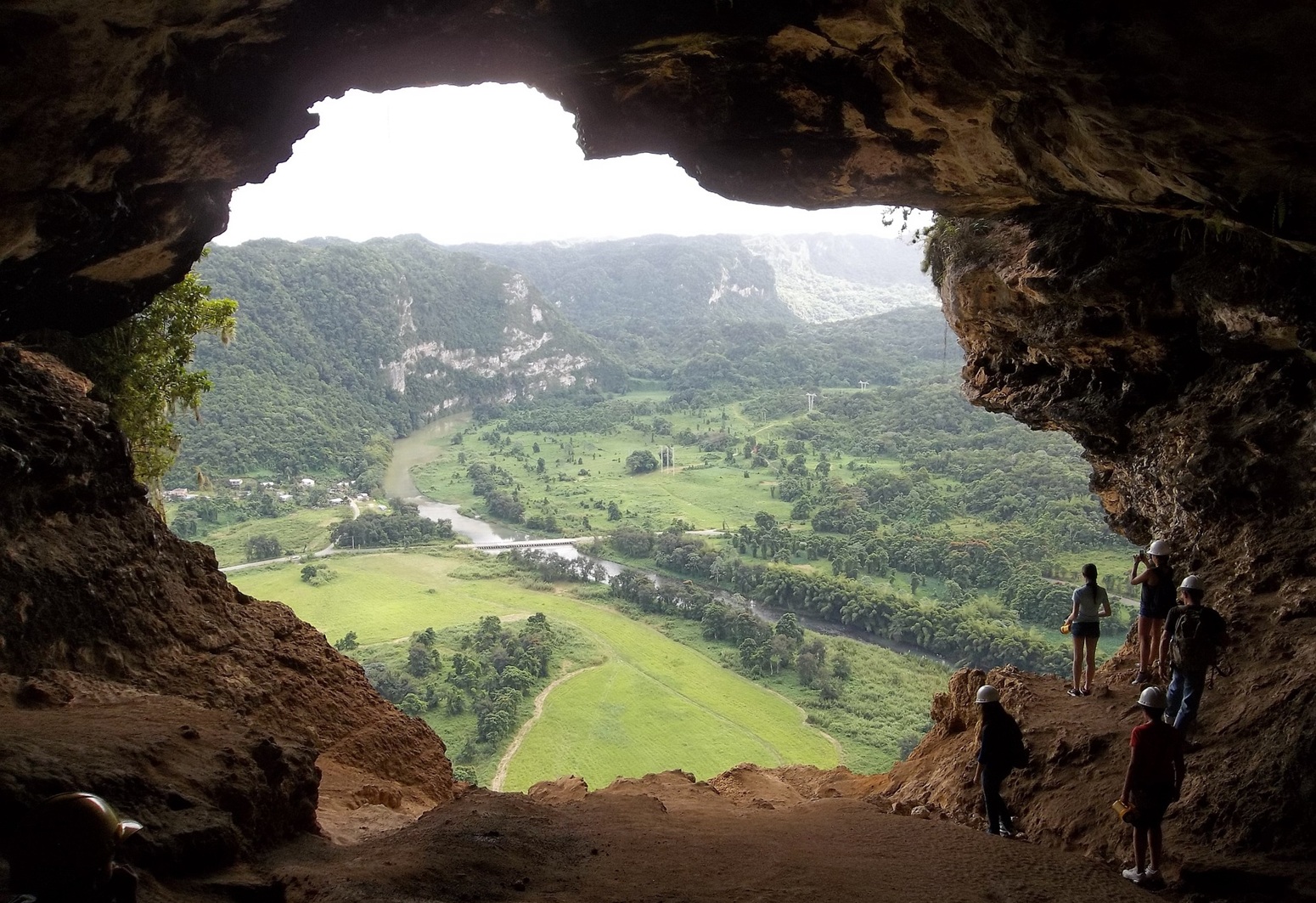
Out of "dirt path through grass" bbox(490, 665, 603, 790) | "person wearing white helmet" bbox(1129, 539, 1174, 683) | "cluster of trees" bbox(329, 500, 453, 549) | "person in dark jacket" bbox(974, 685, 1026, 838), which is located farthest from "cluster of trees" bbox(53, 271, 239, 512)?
"cluster of trees" bbox(329, 500, 453, 549)

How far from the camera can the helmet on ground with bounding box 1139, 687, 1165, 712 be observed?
6.24m

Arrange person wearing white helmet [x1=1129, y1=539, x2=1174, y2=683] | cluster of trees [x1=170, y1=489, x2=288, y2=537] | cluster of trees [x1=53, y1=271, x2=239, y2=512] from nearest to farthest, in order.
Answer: person wearing white helmet [x1=1129, y1=539, x2=1174, y2=683] → cluster of trees [x1=53, y1=271, x2=239, y2=512] → cluster of trees [x1=170, y1=489, x2=288, y2=537]

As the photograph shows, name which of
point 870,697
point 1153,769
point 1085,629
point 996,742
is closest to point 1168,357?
point 1085,629

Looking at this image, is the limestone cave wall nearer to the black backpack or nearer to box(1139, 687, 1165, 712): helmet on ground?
the black backpack

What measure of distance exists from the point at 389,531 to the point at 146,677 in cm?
6067

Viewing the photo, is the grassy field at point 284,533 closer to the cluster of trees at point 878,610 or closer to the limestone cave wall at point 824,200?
the cluster of trees at point 878,610

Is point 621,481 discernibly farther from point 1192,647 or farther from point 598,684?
point 1192,647

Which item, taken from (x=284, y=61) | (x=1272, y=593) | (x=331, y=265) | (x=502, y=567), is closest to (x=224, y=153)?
(x=284, y=61)

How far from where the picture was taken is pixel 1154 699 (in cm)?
625

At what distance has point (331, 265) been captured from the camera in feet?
403

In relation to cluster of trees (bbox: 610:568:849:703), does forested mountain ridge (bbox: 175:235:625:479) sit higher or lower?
higher

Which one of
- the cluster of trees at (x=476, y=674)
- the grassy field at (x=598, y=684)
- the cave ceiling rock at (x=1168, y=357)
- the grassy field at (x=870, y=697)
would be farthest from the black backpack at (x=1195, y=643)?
the cluster of trees at (x=476, y=674)

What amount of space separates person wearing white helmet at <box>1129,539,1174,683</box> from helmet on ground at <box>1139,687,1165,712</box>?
3.37 meters

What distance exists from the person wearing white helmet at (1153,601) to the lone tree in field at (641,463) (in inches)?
3464
